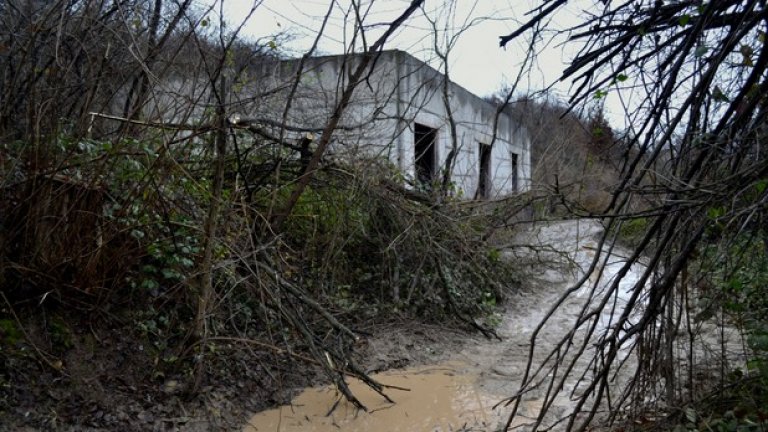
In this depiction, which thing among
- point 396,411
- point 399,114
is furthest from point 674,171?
point 399,114

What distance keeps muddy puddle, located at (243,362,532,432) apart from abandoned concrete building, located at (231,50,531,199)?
6.99ft

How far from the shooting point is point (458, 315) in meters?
6.72

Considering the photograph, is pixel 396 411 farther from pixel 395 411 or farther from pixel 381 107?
pixel 381 107

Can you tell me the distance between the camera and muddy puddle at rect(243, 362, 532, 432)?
4.19 metres

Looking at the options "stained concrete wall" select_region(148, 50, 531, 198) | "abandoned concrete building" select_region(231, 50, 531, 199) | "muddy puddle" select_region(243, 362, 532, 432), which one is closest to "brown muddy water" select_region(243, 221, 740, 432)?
"muddy puddle" select_region(243, 362, 532, 432)

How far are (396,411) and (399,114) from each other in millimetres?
5654

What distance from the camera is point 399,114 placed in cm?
926

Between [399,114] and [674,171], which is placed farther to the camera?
[399,114]

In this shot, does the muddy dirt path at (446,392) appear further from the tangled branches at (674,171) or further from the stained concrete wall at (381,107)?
the stained concrete wall at (381,107)

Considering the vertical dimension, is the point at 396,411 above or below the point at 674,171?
below

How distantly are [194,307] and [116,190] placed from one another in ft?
3.63

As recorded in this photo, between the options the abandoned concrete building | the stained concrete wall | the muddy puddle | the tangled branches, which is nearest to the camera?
the tangled branches

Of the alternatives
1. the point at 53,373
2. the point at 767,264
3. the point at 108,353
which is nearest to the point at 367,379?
the point at 108,353

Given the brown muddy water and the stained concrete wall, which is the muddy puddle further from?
the stained concrete wall
